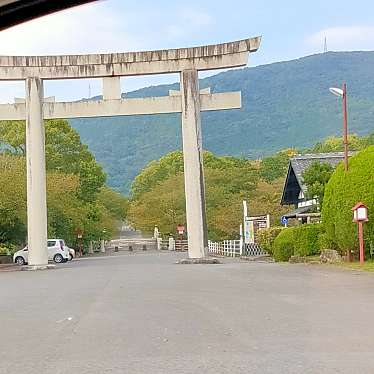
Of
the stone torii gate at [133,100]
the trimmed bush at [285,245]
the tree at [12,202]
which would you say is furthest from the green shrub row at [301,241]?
the tree at [12,202]

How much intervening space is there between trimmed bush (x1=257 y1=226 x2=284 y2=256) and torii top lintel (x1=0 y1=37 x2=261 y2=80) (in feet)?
32.5

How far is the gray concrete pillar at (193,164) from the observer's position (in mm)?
26656

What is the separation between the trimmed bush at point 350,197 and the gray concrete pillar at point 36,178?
427 inches

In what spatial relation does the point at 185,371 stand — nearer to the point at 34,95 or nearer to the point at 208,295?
the point at 208,295

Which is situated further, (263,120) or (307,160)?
(263,120)

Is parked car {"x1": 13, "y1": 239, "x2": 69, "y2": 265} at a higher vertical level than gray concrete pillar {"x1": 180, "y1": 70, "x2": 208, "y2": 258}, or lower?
lower

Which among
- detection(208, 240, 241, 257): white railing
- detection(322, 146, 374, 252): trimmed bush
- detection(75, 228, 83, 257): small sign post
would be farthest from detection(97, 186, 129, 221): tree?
detection(322, 146, 374, 252): trimmed bush

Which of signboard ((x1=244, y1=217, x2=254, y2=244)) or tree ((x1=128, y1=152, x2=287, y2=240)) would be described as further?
tree ((x1=128, y1=152, x2=287, y2=240))

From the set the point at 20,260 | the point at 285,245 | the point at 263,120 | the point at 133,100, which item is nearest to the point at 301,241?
the point at 285,245

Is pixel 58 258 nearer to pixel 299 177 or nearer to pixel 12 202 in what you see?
pixel 12 202

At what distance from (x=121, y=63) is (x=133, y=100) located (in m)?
Answer: 1.54

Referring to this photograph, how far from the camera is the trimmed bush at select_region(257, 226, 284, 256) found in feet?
110

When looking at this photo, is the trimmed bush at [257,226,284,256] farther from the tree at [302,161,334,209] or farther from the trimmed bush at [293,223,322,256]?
the trimmed bush at [293,223,322,256]

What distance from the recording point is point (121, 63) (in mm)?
26875
